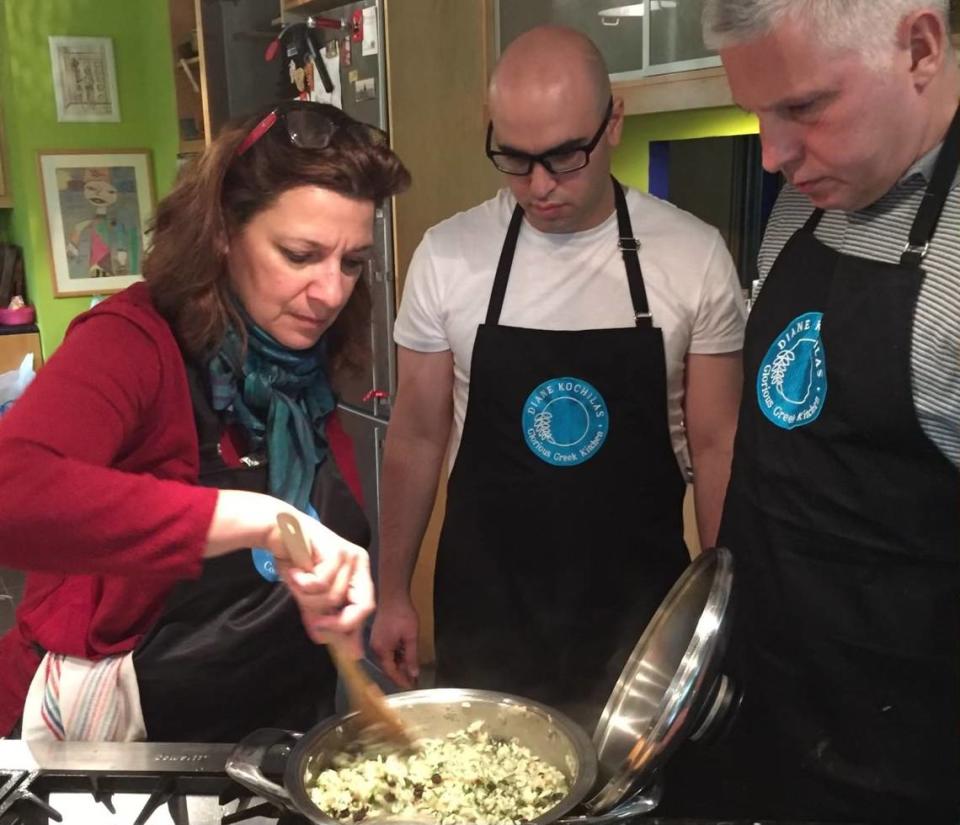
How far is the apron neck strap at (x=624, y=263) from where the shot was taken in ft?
5.07

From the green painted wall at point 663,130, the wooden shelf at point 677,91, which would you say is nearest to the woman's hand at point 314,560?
the wooden shelf at point 677,91

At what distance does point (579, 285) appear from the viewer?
158cm

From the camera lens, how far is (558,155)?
1474 mm

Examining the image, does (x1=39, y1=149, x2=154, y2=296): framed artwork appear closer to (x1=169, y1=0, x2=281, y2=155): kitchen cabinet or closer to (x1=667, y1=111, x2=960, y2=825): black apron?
(x1=169, y1=0, x2=281, y2=155): kitchen cabinet

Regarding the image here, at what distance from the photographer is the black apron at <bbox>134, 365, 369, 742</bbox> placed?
116 cm

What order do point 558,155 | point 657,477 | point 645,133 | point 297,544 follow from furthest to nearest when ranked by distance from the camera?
point 645,133
point 657,477
point 558,155
point 297,544

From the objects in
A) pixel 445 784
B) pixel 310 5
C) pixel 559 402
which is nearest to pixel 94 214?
pixel 310 5

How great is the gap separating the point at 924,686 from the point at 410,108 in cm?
209

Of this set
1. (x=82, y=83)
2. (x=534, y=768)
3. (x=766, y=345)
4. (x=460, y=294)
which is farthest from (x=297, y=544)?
(x=82, y=83)

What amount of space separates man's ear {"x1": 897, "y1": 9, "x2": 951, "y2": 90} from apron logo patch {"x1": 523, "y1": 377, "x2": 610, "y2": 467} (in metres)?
0.69

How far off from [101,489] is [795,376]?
0.79m

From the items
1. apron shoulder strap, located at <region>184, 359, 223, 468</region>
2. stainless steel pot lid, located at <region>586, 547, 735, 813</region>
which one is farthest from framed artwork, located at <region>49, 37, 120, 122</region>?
stainless steel pot lid, located at <region>586, 547, 735, 813</region>

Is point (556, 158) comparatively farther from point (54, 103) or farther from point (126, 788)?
point (54, 103)

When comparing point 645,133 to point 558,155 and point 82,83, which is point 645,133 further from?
point 82,83
